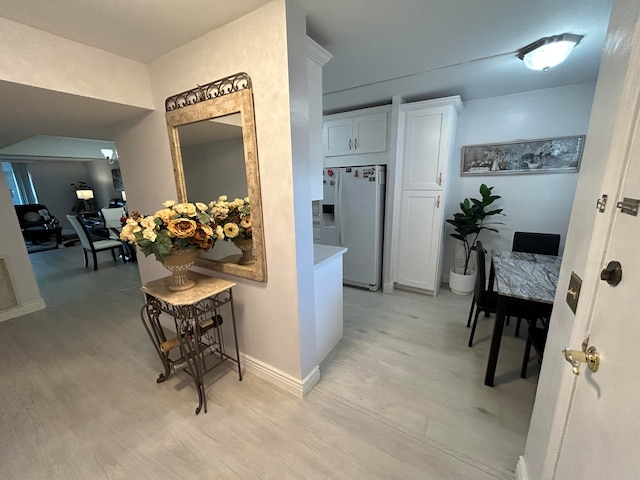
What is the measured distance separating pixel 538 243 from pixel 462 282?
0.90 m

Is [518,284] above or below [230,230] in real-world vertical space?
below

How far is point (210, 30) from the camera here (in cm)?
145

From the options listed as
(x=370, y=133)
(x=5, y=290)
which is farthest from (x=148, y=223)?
(x=5, y=290)

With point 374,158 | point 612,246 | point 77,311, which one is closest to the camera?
point 612,246

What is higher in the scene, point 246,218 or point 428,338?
point 246,218

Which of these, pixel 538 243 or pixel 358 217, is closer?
pixel 538 243

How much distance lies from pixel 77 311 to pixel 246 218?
291 cm

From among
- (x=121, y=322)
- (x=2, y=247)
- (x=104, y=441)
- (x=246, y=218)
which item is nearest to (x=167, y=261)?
(x=246, y=218)

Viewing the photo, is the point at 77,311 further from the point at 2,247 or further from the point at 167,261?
the point at 167,261

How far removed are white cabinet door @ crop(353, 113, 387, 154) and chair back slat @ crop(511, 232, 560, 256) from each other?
1.82 meters

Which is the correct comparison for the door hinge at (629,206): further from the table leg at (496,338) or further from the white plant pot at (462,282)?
the white plant pot at (462,282)

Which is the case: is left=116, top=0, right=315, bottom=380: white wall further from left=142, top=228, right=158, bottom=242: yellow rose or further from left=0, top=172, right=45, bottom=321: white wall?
left=0, top=172, right=45, bottom=321: white wall

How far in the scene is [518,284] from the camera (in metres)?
1.63

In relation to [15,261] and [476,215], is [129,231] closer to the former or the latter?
[15,261]
